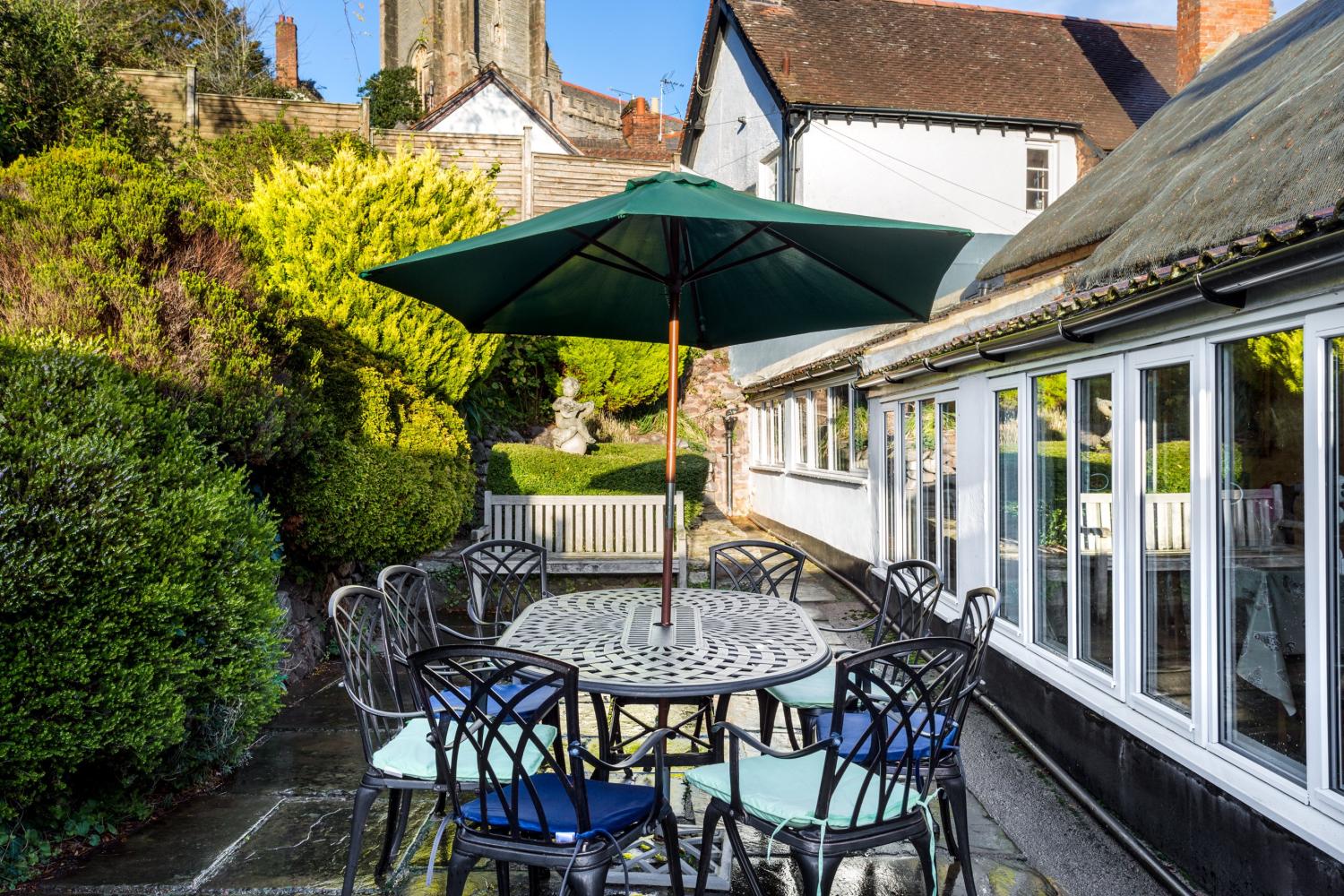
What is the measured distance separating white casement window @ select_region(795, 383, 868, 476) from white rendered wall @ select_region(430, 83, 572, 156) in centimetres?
1855

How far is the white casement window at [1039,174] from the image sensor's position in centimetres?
1574

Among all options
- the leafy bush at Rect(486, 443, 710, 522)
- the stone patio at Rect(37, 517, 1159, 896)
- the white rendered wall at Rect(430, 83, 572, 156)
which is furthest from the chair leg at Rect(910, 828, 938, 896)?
the white rendered wall at Rect(430, 83, 572, 156)

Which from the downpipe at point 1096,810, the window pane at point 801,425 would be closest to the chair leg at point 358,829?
the downpipe at point 1096,810

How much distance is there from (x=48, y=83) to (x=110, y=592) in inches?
422

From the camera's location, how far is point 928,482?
25.4ft

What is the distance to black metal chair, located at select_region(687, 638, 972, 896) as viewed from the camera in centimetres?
255

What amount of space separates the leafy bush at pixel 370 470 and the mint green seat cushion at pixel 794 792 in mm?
4132

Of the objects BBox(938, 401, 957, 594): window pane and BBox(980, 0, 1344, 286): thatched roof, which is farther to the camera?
BBox(938, 401, 957, 594): window pane

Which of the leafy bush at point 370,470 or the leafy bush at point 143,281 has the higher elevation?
the leafy bush at point 143,281

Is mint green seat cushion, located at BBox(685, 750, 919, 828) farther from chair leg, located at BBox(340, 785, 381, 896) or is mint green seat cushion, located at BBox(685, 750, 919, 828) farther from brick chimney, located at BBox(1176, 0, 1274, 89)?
brick chimney, located at BBox(1176, 0, 1274, 89)

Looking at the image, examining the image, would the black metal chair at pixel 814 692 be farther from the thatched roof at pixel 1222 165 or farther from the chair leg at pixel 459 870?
the thatched roof at pixel 1222 165

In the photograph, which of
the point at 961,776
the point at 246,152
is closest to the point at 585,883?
the point at 961,776

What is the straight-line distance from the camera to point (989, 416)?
20.5 ft

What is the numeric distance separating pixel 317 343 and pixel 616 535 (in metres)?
3.87
